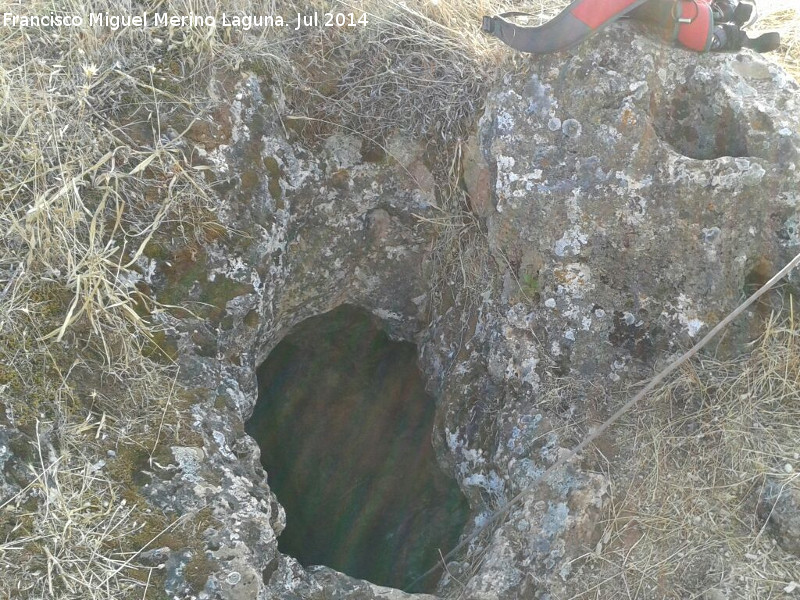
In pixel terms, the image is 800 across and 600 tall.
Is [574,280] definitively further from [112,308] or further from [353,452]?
[112,308]

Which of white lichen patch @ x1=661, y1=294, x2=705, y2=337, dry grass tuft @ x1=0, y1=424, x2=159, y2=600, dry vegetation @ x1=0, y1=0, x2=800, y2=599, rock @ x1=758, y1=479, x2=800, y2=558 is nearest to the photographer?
dry grass tuft @ x1=0, y1=424, x2=159, y2=600

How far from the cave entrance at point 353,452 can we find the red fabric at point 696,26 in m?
1.60

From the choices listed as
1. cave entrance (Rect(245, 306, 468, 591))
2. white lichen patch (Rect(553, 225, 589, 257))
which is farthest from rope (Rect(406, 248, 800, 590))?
cave entrance (Rect(245, 306, 468, 591))

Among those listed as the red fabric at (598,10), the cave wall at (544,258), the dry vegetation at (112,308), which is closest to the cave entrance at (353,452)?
the cave wall at (544,258)

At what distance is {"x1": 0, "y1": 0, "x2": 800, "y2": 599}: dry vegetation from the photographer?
1.69 metres

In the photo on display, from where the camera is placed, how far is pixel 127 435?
1846 mm

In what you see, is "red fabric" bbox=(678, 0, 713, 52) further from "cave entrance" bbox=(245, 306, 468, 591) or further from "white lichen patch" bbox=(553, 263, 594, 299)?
"cave entrance" bbox=(245, 306, 468, 591)

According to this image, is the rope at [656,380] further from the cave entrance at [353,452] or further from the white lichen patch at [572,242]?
the cave entrance at [353,452]

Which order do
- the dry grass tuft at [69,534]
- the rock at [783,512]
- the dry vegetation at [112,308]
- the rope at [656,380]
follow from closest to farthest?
1. the dry grass tuft at [69,534]
2. the dry vegetation at [112,308]
3. the rock at [783,512]
4. the rope at [656,380]

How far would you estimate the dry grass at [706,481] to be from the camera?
6.01 ft

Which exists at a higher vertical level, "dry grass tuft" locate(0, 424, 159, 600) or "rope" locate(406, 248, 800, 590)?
"rope" locate(406, 248, 800, 590)

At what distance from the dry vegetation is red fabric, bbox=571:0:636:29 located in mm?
401

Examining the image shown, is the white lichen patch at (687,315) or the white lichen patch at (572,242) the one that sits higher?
the white lichen patch at (572,242)

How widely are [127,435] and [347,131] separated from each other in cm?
137
